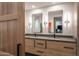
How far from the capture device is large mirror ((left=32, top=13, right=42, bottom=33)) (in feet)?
8.48

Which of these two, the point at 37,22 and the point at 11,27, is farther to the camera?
the point at 37,22

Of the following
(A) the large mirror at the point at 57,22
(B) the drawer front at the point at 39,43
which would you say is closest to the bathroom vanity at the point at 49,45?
(B) the drawer front at the point at 39,43

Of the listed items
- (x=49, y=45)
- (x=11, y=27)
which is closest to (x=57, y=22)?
(x=49, y=45)

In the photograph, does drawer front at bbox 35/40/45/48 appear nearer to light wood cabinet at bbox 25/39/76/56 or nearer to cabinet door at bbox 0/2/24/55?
light wood cabinet at bbox 25/39/76/56

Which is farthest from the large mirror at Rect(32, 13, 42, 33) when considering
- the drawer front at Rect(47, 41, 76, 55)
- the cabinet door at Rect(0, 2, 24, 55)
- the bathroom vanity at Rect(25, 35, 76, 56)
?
the cabinet door at Rect(0, 2, 24, 55)

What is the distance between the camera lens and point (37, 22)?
267 centimetres

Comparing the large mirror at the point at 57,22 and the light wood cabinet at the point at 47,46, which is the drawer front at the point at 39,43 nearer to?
the light wood cabinet at the point at 47,46

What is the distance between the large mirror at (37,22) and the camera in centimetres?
258

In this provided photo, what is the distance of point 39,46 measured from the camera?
3053mm

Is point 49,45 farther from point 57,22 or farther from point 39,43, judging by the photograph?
point 57,22

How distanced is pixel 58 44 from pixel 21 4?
158cm

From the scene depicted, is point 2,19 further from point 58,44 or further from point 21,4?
point 58,44

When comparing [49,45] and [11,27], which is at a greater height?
[11,27]

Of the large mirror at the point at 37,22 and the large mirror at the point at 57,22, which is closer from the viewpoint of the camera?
the large mirror at the point at 57,22
